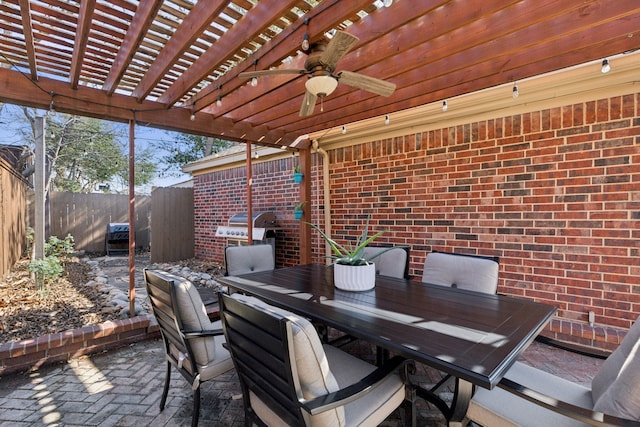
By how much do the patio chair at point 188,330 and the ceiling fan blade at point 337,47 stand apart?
1653 mm

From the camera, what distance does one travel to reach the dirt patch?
3.03 meters

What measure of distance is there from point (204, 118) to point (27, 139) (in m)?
7.05

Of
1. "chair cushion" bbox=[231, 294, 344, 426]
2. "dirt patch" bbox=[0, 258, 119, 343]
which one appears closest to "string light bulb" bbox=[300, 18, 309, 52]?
"chair cushion" bbox=[231, 294, 344, 426]

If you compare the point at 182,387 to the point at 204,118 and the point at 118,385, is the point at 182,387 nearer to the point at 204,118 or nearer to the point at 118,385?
the point at 118,385

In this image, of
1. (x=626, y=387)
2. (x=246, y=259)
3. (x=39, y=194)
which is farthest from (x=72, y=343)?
(x=626, y=387)

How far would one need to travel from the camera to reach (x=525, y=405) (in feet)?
4.76

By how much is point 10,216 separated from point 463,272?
717cm

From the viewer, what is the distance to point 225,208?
21.8 feet

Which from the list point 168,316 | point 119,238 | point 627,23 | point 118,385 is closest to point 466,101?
point 627,23

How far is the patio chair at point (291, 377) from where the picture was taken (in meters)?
1.14

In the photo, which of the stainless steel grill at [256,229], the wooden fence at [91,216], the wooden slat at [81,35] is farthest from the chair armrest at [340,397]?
the wooden fence at [91,216]

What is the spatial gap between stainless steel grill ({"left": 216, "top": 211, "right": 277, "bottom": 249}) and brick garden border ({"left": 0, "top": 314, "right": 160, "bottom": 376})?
2.10 m

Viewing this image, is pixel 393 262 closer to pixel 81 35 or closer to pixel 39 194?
pixel 81 35

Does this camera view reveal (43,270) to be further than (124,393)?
Yes
